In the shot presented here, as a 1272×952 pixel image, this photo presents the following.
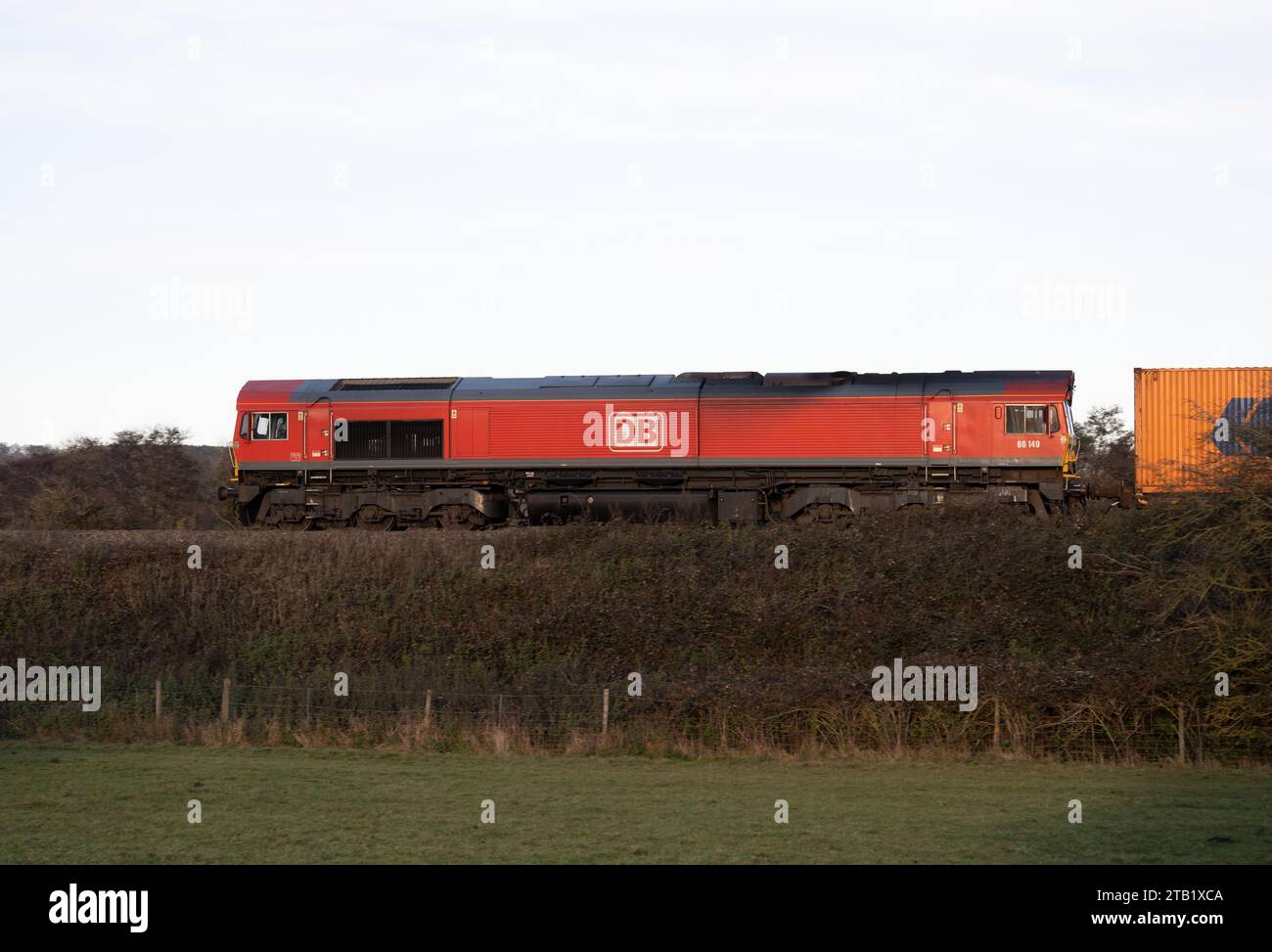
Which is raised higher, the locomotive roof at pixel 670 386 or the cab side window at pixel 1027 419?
the locomotive roof at pixel 670 386

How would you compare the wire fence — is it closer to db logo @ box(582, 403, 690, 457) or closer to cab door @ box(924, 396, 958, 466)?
db logo @ box(582, 403, 690, 457)

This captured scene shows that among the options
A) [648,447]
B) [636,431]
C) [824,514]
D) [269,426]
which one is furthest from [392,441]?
[824,514]

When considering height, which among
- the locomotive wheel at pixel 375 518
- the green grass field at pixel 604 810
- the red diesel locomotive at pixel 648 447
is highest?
the red diesel locomotive at pixel 648 447

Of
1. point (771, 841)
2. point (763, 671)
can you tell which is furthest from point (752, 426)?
point (771, 841)

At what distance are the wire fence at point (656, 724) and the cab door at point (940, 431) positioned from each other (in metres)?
14.2

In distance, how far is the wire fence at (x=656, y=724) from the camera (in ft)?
68.4

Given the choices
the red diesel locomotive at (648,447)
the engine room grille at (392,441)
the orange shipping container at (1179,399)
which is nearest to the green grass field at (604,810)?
the red diesel locomotive at (648,447)

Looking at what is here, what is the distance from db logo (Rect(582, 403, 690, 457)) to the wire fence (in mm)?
12607

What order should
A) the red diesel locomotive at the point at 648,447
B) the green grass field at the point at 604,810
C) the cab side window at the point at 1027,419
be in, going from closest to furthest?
the green grass field at the point at 604,810
the cab side window at the point at 1027,419
the red diesel locomotive at the point at 648,447

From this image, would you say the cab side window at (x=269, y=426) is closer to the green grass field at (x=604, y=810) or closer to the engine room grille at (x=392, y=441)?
the engine room grille at (x=392, y=441)

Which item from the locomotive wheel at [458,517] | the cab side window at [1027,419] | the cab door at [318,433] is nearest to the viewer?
the cab side window at [1027,419]

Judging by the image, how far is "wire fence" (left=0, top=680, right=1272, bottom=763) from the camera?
68.4 feet

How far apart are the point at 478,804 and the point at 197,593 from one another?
1680 cm

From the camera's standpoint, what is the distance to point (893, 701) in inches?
852
